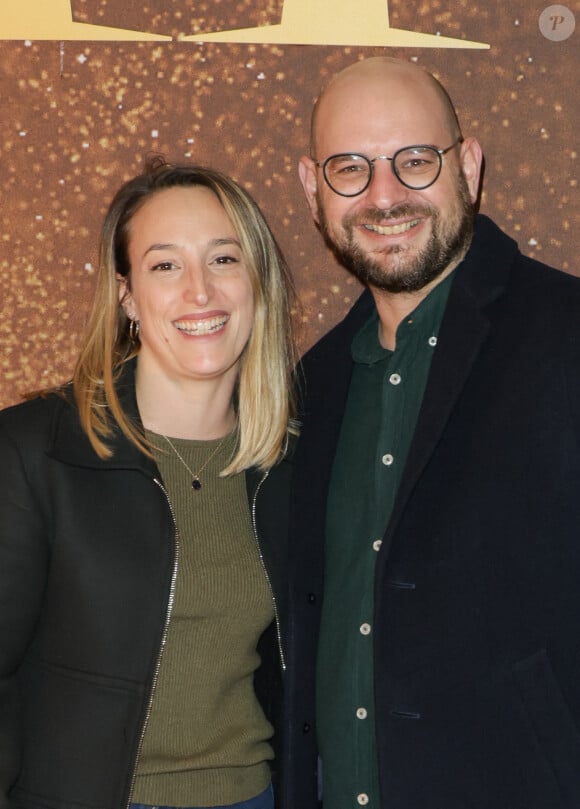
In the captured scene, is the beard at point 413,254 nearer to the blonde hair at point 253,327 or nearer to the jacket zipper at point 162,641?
the blonde hair at point 253,327

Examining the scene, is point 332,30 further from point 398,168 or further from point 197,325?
point 197,325

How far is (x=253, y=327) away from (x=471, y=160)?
22.3 inches

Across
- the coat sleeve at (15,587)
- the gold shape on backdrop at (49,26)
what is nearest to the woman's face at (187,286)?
the coat sleeve at (15,587)

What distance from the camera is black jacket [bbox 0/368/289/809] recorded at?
170cm

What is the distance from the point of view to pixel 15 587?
5.55 ft

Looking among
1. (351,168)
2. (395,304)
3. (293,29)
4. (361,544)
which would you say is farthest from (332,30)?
(361,544)

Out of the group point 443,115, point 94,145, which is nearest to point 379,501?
point 443,115

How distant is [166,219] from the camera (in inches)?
78.0

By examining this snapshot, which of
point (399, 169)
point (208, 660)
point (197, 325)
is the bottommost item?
point (208, 660)

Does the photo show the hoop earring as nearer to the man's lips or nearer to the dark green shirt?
the man's lips

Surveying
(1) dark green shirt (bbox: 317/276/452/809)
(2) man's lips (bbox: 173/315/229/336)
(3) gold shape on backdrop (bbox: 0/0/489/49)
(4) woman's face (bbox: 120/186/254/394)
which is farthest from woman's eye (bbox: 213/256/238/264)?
(3) gold shape on backdrop (bbox: 0/0/489/49)

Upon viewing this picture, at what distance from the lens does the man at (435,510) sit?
1.61 metres

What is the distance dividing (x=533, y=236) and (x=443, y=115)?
1.43 feet

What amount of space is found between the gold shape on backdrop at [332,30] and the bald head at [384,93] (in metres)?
0.23
